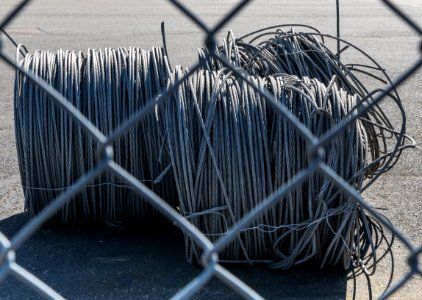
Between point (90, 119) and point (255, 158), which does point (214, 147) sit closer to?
point (255, 158)

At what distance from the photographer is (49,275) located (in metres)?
3.39

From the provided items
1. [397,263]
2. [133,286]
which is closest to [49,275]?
[133,286]

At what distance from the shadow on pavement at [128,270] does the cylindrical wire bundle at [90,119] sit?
21 centimetres

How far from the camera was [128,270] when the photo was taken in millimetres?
3426

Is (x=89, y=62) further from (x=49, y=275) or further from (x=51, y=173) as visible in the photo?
(x=49, y=275)

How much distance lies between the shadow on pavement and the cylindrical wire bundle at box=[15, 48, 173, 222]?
21 centimetres

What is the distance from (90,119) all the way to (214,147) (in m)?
0.64

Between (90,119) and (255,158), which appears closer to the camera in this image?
(255,158)

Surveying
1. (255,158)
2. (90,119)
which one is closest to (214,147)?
(255,158)

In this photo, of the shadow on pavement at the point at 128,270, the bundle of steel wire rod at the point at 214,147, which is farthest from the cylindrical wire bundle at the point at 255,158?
the shadow on pavement at the point at 128,270

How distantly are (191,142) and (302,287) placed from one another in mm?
785

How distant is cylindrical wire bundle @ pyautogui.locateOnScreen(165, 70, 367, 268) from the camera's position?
3.11m

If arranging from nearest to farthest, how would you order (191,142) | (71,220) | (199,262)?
(191,142)
(199,262)
(71,220)

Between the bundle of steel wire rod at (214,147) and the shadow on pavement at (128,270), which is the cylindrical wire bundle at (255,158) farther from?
the shadow on pavement at (128,270)
